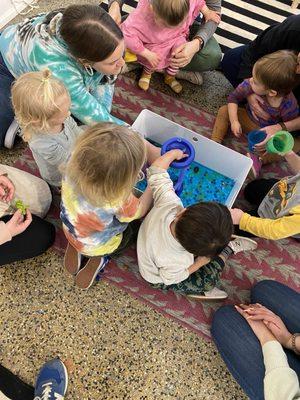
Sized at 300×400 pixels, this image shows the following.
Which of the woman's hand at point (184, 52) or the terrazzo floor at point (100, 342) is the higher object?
the woman's hand at point (184, 52)

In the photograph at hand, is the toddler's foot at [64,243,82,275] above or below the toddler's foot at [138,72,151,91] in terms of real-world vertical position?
below

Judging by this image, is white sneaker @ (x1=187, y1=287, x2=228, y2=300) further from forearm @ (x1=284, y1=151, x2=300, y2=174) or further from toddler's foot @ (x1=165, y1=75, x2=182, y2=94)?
toddler's foot @ (x1=165, y1=75, x2=182, y2=94)

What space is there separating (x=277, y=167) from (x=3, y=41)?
4.26ft

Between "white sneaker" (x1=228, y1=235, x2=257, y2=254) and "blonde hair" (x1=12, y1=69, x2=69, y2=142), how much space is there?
0.86 m

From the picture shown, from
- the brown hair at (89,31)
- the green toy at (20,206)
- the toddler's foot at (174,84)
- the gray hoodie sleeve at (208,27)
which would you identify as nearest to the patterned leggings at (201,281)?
the green toy at (20,206)

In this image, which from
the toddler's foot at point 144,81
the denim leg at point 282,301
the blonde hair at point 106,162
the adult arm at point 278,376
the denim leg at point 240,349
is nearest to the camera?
the blonde hair at point 106,162

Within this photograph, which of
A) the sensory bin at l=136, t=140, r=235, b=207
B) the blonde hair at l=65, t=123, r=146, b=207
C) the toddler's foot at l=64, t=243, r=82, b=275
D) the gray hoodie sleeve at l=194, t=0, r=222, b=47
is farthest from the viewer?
Answer: the gray hoodie sleeve at l=194, t=0, r=222, b=47

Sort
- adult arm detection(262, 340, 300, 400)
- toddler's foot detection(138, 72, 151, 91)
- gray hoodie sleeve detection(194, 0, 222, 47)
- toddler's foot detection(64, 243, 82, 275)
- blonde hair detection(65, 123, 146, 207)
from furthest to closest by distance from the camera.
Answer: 1. toddler's foot detection(138, 72, 151, 91)
2. gray hoodie sleeve detection(194, 0, 222, 47)
3. toddler's foot detection(64, 243, 82, 275)
4. adult arm detection(262, 340, 300, 400)
5. blonde hair detection(65, 123, 146, 207)

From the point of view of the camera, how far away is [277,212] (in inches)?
54.7

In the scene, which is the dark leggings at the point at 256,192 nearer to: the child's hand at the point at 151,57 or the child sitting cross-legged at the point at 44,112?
the child's hand at the point at 151,57

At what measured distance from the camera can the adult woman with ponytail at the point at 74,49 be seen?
1158mm

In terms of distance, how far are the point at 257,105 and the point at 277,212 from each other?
0.53 metres

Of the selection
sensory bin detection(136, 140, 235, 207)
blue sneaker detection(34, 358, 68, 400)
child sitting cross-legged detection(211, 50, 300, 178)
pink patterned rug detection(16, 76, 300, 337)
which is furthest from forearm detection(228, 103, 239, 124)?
blue sneaker detection(34, 358, 68, 400)

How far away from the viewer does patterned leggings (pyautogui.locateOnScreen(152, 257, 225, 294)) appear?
1371 millimetres
